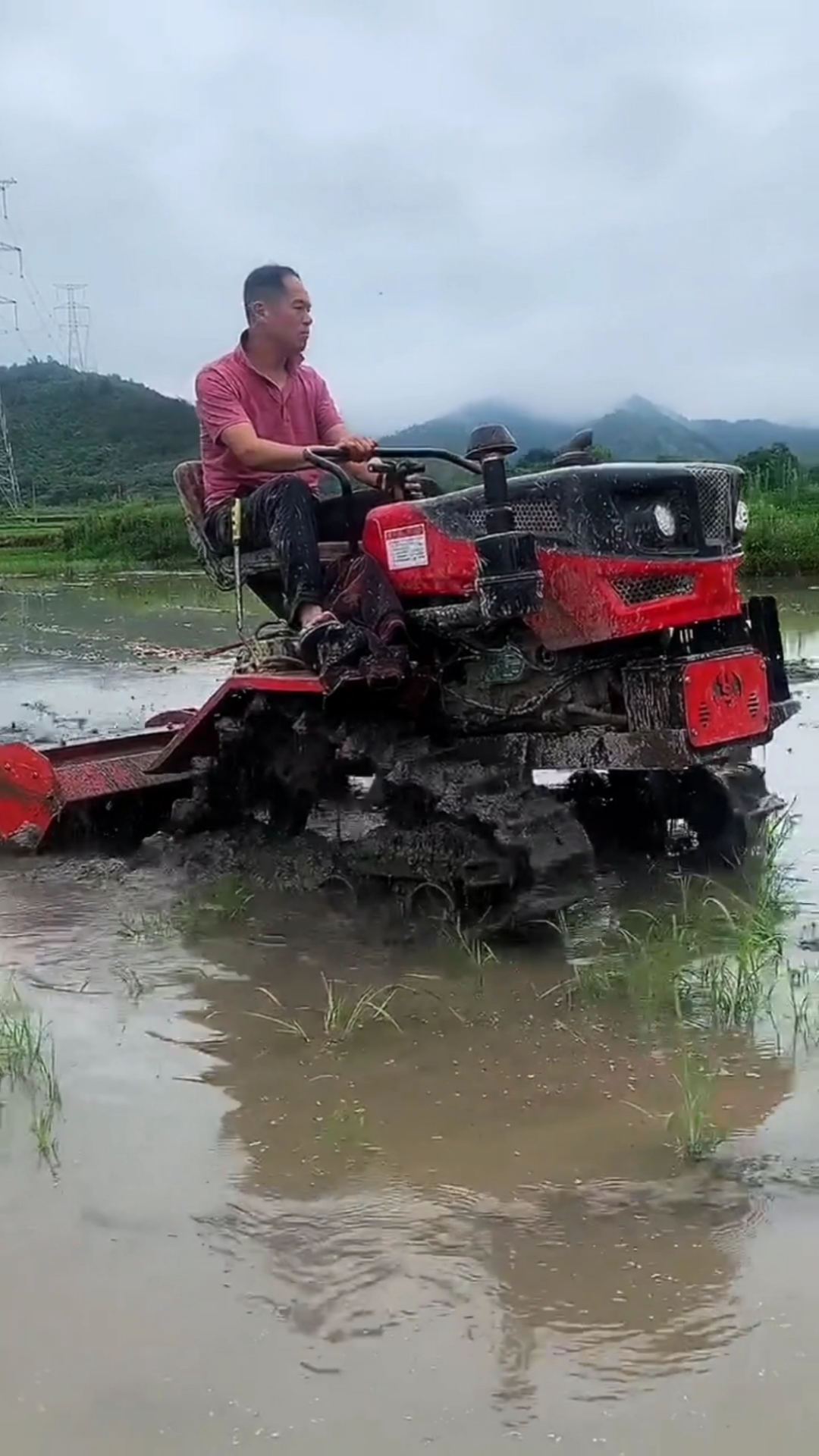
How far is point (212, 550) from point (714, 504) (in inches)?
75.5

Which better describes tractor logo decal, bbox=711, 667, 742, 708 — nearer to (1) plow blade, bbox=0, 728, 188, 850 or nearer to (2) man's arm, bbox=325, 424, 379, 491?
(2) man's arm, bbox=325, 424, 379, 491

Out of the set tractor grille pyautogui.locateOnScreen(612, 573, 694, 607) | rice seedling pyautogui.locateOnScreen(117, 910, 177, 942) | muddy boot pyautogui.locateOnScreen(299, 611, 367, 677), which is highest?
tractor grille pyautogui.locateOnScreen(612, 573, 694, 607)

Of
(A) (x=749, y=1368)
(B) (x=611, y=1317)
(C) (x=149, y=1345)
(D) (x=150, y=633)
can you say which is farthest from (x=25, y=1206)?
(D) (x=150, y=633)

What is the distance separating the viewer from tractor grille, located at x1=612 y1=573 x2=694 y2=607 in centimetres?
447

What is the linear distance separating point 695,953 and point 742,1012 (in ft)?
1.83

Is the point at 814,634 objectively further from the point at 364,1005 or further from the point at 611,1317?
the point at 611,1317

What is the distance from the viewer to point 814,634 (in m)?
12.0

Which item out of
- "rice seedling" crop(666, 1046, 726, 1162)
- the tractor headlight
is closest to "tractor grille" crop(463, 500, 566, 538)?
the tractor headlight

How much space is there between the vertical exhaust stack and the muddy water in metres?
1.05

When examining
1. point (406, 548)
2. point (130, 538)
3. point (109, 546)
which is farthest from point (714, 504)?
point (109, 546)

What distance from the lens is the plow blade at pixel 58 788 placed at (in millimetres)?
5992

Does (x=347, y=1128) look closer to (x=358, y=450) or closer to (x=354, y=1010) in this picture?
(x=354, y=1010)

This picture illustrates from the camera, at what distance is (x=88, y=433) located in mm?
56281

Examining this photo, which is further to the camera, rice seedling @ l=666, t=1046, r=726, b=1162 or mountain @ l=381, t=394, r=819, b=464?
mountain @ l=381, t=394, r=819, b=464
